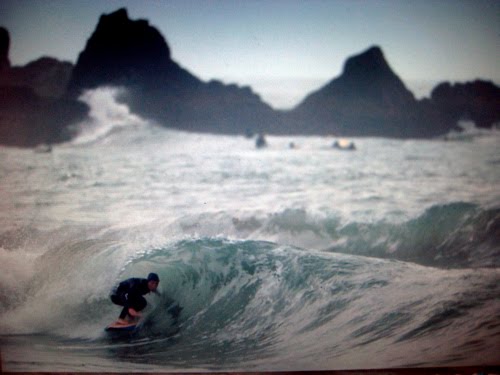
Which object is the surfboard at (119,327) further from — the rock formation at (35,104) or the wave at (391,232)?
the rock formation at (35,104)

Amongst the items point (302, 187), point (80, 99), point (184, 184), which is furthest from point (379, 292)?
point (80, 99)

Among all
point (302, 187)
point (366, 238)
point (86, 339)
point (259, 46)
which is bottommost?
point (86, 339)

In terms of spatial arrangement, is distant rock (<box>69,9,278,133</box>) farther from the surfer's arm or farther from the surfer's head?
the surfer's arm

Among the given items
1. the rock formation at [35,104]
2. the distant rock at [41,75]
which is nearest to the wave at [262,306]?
the rock formation at [35,104]

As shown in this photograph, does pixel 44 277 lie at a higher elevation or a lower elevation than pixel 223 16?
lower

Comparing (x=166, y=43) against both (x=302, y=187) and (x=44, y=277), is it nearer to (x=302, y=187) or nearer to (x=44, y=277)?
(x=302, y=187)

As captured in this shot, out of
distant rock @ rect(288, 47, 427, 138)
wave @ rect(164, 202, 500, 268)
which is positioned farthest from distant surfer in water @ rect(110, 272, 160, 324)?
distant rock @ rect(288, 47, 427, 138)

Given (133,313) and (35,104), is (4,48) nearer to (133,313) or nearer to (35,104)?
(35,104)
